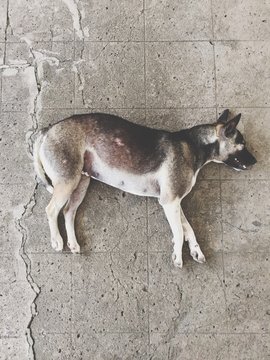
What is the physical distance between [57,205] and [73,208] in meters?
0.14

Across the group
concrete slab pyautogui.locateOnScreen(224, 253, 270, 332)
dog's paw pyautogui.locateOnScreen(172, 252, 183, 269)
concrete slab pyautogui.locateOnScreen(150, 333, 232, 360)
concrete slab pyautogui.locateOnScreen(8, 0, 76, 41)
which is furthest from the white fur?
concrete slab pyautogui.locateOnScreen(8, 0, 76, 41)

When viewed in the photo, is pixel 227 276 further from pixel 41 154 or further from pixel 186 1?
pixel 186 1

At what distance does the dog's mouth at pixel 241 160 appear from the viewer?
3.04m

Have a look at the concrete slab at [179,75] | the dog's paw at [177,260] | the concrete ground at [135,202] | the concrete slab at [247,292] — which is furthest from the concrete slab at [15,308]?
the concrete slab at [179,75]

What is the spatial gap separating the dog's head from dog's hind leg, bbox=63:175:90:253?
0.82 metres

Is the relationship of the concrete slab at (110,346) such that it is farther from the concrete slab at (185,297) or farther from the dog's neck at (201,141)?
the dog's neck at (201,141)

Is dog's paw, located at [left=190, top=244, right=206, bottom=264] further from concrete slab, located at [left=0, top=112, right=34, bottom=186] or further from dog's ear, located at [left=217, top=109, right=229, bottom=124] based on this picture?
concrete slab, located at [left=0, top=112, right=34, bottom=186]

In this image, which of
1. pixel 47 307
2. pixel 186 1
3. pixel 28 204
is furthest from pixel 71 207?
pixel 186 1

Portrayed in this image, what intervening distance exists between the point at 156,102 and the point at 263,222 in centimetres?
101

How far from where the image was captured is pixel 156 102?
3271 millimetres

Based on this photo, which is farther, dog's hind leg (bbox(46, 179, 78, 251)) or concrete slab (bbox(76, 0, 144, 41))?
concrete slab (bbox(76, 0, 144, 41))

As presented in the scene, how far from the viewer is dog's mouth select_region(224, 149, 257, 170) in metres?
3.04

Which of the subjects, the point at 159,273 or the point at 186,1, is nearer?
the point at 159,273

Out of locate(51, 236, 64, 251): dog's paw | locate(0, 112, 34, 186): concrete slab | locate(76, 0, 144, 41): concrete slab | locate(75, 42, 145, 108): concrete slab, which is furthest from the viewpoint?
locate(76, 0, 144, 41): concrete slab
